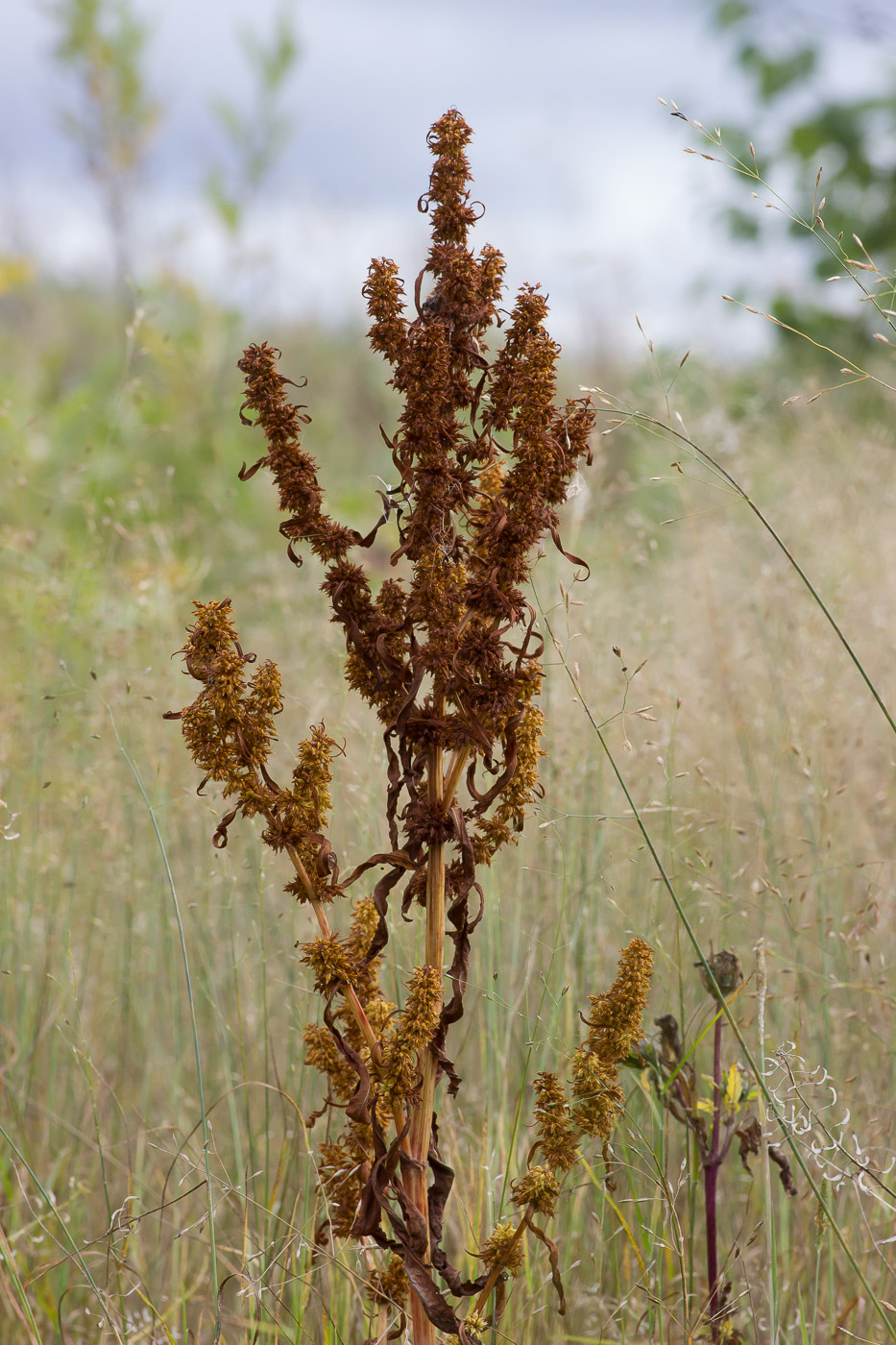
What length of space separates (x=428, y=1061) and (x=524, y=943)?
3.51 feet

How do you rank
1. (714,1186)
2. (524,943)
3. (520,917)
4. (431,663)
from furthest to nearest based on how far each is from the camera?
(524,943), (520,917), (714,1186), (431,663)

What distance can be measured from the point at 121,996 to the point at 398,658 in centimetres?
150

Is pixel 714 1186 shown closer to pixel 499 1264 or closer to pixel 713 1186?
pixel 713 1186

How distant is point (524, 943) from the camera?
2174 millimetres

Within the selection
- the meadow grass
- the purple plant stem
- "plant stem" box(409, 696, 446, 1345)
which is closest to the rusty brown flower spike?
"plant stem" box(409, 696, 446, 1345)

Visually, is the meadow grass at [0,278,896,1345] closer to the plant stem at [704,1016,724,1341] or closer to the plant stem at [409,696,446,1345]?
the plant stem at [704,1016,724,1341]

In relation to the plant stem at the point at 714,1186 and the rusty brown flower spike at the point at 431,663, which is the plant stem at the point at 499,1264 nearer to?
the rusty brown flower spike at the point at 431,663

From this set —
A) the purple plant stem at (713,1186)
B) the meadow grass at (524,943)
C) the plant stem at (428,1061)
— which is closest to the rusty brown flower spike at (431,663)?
the plant stem at (428,1061)

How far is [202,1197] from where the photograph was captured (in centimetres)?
194

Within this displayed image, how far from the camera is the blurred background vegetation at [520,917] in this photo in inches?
61.0

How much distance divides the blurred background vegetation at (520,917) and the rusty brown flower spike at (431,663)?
212 millimetres

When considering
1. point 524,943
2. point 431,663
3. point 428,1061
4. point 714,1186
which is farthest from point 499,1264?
point 524,943

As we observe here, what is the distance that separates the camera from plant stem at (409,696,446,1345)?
3.66 ft

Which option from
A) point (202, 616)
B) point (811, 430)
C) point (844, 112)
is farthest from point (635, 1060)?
point (844, 112)
